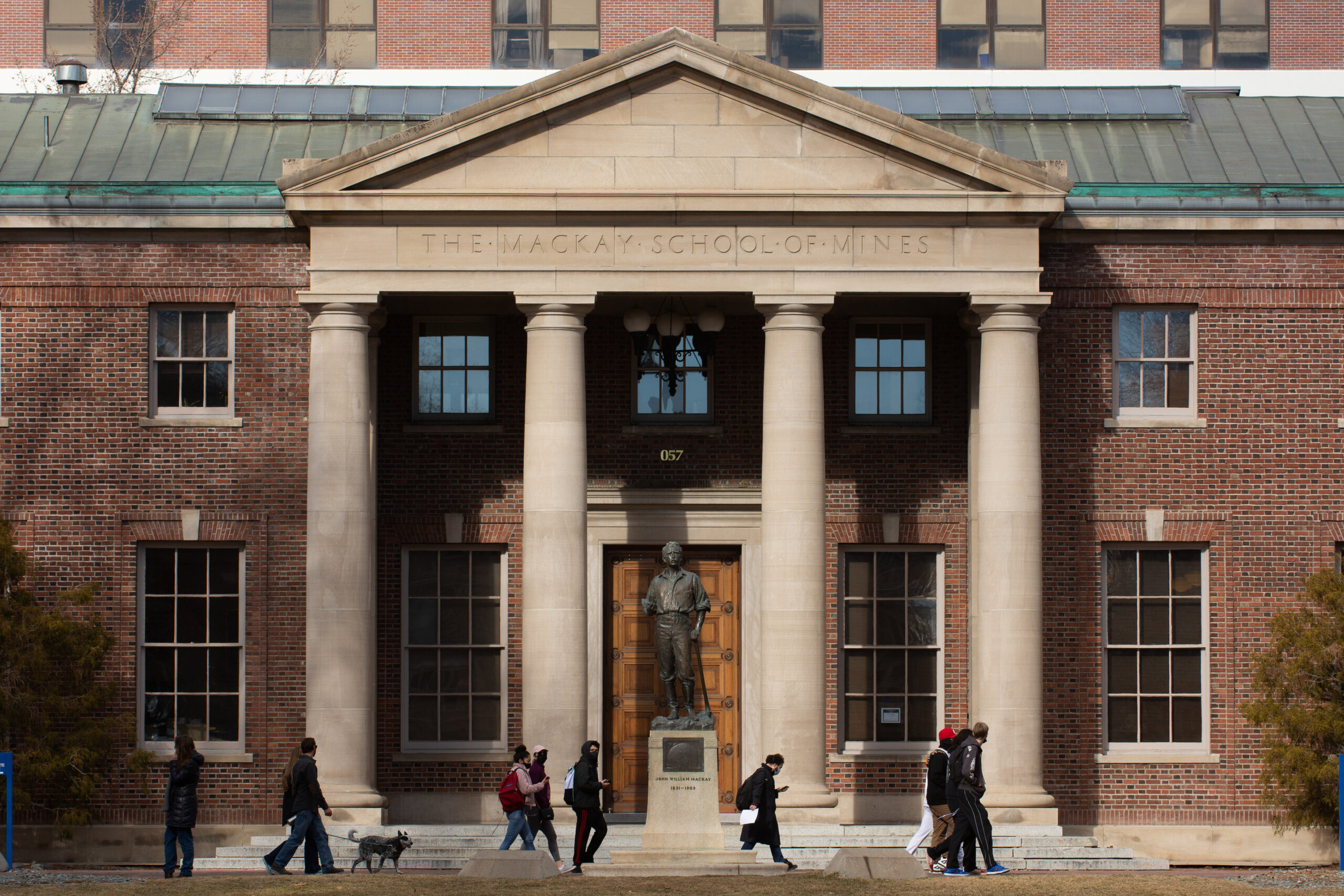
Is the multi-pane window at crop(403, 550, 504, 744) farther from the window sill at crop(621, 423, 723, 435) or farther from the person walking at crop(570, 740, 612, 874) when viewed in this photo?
the person walking at crop(570, 740, 612, 874)

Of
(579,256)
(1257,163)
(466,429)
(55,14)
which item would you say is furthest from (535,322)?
(55,14)

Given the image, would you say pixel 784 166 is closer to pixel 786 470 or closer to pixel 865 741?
pixel 786 470

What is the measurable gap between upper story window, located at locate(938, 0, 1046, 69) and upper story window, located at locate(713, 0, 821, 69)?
2759 mm

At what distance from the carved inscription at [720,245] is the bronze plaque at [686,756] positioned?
6241mm

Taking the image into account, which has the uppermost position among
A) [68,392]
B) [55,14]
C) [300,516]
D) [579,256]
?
[55,14]

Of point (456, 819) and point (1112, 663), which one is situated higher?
point (1112, 663)

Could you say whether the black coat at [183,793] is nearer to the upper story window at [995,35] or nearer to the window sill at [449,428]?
the window sill at [449,428]

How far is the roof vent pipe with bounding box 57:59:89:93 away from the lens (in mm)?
28062

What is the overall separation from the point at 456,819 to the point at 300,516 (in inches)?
181

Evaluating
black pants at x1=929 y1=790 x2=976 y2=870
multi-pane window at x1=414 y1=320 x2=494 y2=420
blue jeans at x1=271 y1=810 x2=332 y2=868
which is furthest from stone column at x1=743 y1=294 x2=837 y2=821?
blue jeans at x1=271 y1=810 x2=332 y2=868

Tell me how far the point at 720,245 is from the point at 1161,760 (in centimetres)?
906

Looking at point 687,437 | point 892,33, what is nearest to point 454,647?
point 687,437

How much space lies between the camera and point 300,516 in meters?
23.8

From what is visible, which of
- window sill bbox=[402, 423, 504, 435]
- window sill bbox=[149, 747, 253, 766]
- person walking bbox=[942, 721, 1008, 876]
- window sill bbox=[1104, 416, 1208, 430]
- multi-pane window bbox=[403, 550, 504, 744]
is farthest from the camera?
window sill bbox=[402, 423, 504, 435]
